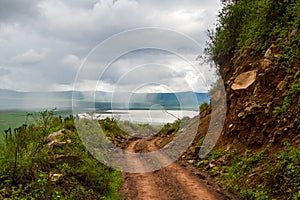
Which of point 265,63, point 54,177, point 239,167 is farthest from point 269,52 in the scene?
point 54,177

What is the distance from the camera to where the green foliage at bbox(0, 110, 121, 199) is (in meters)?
8.51

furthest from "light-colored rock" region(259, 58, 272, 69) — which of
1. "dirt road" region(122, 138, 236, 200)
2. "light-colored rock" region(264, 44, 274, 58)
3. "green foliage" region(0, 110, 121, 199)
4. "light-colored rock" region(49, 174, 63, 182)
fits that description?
"light-colored rock" region(49, 174, 63, 182)

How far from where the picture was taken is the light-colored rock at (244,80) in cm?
1620

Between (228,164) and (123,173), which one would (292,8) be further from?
(123,173)

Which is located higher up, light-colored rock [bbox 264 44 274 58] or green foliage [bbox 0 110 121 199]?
light-colored rock [bbox 264 44 274 58]

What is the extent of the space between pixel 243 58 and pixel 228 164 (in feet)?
22.6

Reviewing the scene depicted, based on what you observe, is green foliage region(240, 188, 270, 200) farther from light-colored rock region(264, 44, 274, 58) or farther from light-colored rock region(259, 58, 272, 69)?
light-colored rock region(264, 44, 274, 58)

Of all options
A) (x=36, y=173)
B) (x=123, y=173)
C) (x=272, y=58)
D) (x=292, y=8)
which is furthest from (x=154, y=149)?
(x=36, y=173)

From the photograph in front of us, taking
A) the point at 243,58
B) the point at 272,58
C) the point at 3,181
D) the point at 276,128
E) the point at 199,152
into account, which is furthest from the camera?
the point at 243,58

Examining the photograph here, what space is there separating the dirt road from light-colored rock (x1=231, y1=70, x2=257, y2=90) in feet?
15.7

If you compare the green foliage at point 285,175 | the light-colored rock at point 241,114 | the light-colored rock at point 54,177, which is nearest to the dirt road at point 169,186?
the green foliage at point 285,175

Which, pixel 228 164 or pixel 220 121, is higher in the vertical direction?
pixel 220 121

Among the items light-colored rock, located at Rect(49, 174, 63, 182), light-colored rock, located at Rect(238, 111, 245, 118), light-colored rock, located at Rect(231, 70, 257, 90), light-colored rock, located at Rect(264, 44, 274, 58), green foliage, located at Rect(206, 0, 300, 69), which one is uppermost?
green foliage, located at Rect(206, 0, 300, 69)

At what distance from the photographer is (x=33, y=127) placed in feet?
36.8
